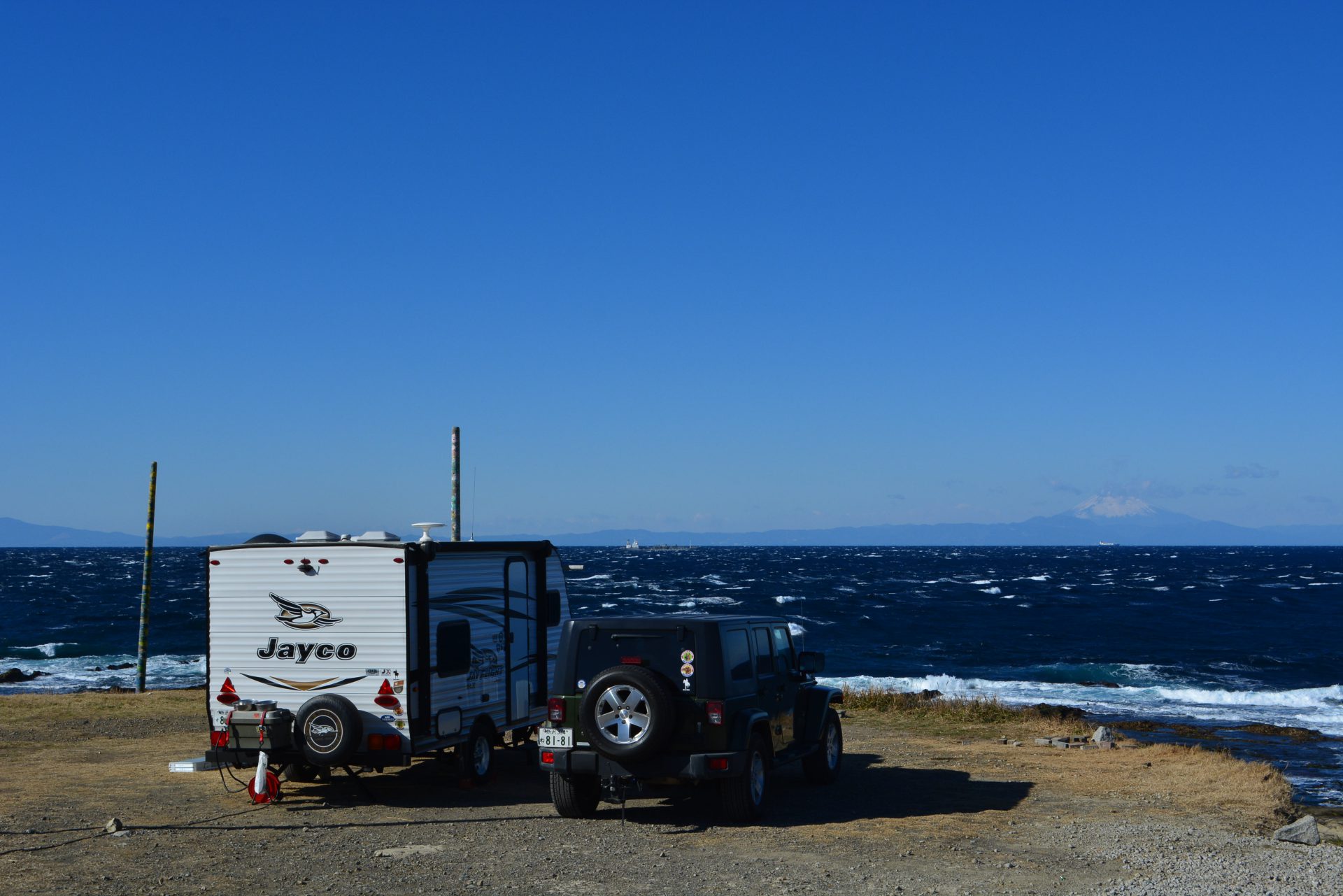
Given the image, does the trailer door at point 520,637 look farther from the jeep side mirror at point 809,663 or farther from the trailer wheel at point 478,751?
the jeep side mirror at point 809,663

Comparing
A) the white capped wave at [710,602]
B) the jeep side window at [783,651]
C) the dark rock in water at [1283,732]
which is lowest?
the dark rock in water at [1283,732]

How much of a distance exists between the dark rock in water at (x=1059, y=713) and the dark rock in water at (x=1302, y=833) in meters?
11.4

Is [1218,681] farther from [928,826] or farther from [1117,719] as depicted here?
[928,826]

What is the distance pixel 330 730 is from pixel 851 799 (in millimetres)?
5898

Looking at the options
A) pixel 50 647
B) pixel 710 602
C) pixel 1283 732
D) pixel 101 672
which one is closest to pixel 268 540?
pixel 1283 732

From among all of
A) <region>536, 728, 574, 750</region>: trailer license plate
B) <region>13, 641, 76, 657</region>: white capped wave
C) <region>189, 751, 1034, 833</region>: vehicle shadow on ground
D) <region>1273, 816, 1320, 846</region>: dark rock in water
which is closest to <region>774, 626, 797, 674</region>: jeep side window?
<region>189, 751, 1034, 833</region>: vehicle shadow on ground

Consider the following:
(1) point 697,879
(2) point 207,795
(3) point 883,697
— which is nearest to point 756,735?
(1) point 697,879

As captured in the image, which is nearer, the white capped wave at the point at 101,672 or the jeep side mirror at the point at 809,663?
the jeep side mirror at the point at 809,663

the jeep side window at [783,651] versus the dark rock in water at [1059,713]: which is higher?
the jeep side window at [783,651]

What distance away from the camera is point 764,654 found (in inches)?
529

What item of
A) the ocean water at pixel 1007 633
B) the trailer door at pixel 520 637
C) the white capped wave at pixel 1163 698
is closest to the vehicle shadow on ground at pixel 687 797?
the trailer door at pixel 520 637

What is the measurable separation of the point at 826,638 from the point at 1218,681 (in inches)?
742

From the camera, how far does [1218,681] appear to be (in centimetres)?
4025

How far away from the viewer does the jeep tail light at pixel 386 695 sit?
43.6ft
